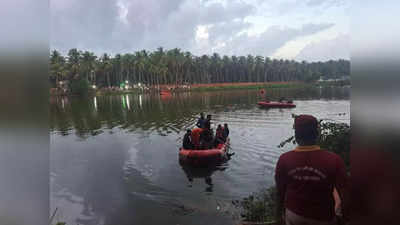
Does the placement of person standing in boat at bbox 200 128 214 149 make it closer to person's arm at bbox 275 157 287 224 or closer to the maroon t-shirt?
person's arm at bbox 275 157 287 224

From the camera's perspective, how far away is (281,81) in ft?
352

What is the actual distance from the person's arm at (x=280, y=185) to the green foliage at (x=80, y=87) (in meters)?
68.5

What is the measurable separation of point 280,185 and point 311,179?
0.98 feet

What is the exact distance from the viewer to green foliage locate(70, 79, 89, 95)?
66.1 m

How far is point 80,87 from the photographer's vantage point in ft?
216

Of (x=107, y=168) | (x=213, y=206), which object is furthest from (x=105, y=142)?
(x=213, y=206)

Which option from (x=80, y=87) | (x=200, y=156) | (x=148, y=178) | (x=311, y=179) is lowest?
(x=148, y=178)

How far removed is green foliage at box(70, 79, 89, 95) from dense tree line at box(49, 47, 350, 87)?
402 cm

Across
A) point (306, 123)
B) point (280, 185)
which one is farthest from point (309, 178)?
point (306, 123)

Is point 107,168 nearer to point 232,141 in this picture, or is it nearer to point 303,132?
point 232,141

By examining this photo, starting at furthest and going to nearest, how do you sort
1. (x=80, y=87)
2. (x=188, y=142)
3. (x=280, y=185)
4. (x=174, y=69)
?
1. (x=174, y=69)
2. (x=80, y=87)
3. (x=188, y=142)
4. (x=280, y=185)

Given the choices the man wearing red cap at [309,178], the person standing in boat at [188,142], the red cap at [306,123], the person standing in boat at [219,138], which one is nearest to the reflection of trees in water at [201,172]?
the person standing in boat at [188,142]

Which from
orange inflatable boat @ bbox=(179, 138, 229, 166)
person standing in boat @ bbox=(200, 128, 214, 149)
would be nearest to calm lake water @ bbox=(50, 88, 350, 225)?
orange inflatable boat @ bbox=(179, 138, 229, 166)

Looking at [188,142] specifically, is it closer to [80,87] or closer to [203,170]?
[203,170]
